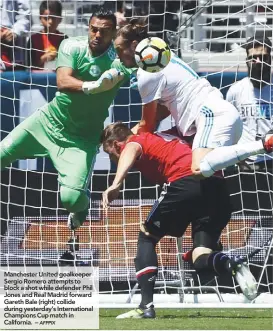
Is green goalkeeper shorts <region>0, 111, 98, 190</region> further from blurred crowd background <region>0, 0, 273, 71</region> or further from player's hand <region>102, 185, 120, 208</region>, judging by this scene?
player's hand <region>102, 185, 120, 208</region>

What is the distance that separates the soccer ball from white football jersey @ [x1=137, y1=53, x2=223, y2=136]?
5 centimetres

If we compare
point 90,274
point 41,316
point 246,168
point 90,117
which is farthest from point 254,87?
point 41,316

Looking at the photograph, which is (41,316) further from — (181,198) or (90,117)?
(90,117)

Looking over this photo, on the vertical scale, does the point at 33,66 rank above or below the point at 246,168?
above

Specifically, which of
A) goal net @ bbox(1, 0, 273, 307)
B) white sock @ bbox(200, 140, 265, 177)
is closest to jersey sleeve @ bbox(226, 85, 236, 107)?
goal net @ bbox(1, 0, 273, 307)

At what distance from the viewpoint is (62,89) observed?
9281 mm

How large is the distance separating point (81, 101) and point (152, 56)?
1.57 meters

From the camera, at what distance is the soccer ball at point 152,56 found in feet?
26.6

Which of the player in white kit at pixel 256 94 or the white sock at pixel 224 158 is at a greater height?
the player in white kit at pixel 256 94

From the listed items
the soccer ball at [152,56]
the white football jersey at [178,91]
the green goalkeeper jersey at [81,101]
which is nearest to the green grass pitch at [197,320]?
the white football jersey at [178,91]

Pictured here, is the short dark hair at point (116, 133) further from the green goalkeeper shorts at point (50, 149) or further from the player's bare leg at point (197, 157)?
the green goalkeeper shorts at point (50, 149)

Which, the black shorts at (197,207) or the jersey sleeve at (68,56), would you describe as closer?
the black shorts at (197,207)

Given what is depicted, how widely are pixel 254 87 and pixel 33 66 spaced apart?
2315 mm

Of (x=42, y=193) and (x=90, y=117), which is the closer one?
(x=90, y=117)
